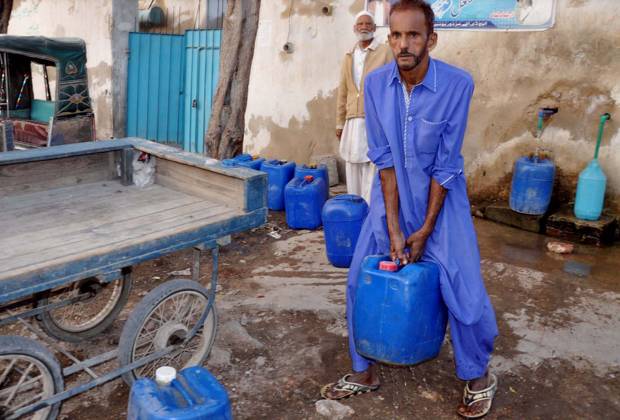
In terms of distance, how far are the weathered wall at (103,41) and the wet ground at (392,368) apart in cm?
544

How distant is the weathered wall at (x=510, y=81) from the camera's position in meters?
5.62

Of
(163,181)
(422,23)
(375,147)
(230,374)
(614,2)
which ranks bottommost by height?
(230,374)

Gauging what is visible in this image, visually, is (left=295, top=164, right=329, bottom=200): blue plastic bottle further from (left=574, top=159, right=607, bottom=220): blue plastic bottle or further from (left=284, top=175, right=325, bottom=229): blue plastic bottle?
(left=574, top=159, right=607, bottom=220): blue plastic bottle

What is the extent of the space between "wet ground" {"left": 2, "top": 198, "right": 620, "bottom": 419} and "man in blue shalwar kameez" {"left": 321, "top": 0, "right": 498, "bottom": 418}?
436mm

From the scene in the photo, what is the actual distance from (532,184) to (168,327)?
4.00m

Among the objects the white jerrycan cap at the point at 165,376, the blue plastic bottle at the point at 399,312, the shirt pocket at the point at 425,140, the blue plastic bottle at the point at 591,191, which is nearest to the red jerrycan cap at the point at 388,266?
the blue plastic bottle at the point at 399,312

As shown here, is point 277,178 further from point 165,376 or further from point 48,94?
point 165,376

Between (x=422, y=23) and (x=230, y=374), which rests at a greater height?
(x=422, y=23)

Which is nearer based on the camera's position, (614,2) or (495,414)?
(495,414)

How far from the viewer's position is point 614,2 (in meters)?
5.45

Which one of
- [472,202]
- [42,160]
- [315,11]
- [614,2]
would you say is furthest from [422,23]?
[315,11]

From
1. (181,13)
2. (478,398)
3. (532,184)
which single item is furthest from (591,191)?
(181,13)

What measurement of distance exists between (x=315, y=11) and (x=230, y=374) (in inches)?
210

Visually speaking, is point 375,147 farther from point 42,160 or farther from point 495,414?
point 42,160
